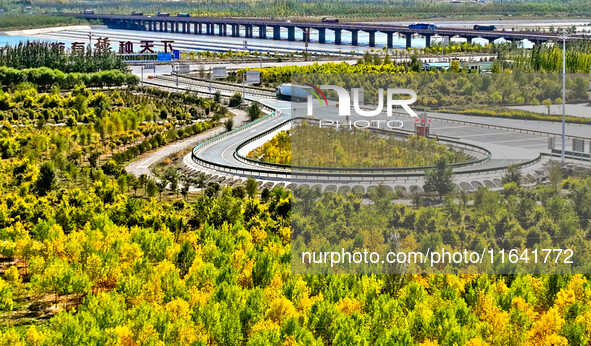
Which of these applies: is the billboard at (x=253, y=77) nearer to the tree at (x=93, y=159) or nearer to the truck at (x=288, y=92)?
the truck at (x=288, y=92)

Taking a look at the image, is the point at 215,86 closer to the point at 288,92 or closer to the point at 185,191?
the point at 288,92

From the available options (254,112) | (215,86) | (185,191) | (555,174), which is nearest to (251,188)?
(185,191)

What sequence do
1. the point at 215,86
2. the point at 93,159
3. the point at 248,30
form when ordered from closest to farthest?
the point at 93,159
the point at 215,86
the point at 248,30

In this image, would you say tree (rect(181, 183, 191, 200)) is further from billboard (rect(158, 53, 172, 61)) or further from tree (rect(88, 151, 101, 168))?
billboard (rect(158, 53, 172, 61))

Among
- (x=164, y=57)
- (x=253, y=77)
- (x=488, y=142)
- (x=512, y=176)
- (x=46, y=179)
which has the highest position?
(x=164, y=57)

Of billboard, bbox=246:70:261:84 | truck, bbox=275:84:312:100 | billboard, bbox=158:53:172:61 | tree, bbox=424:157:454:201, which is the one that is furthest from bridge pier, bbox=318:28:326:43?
tree, bbox=424:157:454:201
